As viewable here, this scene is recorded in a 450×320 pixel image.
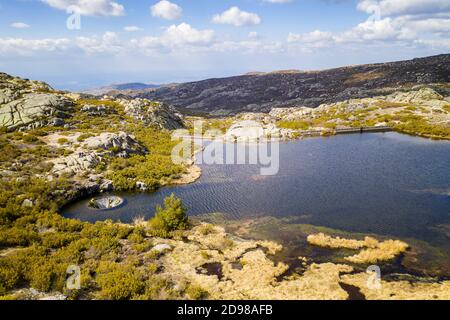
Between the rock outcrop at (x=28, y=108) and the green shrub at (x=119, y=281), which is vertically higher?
the rock outcrop at (x=28, y=108)

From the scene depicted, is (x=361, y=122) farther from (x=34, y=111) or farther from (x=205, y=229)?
(x=34, y=111)

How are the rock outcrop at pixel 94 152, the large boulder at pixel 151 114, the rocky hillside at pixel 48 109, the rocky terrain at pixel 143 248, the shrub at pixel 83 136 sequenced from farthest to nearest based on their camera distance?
the large boulder at pixel 151 114, the rocky hillside at pixel 48 109, the shrub at pixel 83 136, the rock outcrop at pixel 94 152, the rocky terrain at pixel 143 248

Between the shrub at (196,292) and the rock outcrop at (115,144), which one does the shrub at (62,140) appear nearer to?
the rock outcrop at (115,144)

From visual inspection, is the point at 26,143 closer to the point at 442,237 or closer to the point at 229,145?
the point at 229,145

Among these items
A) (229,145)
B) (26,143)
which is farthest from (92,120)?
(229,145)

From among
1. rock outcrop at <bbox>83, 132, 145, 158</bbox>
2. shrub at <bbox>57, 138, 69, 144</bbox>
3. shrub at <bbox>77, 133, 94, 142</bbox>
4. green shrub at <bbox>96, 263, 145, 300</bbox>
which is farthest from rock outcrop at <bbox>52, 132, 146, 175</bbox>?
green shrub at <bbox>96, 263, 145, 300</bbox>

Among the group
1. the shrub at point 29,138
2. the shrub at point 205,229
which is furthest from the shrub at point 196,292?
the shrub at point 29,138
